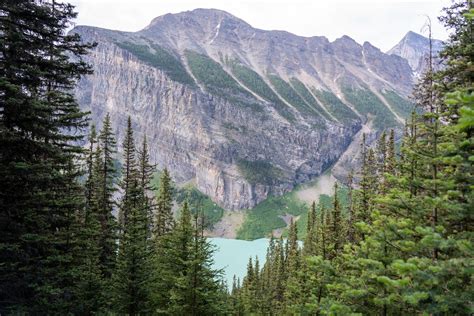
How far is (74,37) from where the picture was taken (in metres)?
19.5

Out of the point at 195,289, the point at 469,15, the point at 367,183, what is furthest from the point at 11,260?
the point at 367,183

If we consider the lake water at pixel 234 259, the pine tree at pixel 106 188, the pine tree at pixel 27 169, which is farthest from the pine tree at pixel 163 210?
the lake water at pixel 234 259

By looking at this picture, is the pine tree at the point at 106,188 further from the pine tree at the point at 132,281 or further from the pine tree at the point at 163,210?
the pine tree at the point at 132,281

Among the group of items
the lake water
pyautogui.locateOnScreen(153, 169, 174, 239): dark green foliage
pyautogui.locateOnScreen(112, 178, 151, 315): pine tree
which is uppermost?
pyautogui.locateOnScreen(153, 169, 174, 239): dark green foliage

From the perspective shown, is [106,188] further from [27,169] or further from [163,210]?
[27,169]

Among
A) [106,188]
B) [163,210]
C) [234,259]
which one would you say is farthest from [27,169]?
[234,259]

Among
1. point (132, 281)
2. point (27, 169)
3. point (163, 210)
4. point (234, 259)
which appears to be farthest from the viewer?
point (234, 259)

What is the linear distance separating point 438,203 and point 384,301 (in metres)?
2.85

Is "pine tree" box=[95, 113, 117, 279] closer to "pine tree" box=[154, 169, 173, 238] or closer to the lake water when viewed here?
"pine tree" box=[154, 169, 173, 238]

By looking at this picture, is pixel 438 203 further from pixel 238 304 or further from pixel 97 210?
pixel 97 210

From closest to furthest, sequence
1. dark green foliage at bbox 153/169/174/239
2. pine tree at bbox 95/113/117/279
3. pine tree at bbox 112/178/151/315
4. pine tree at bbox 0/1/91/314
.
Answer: pine tree at bbox 0/1/91/314, pine tree at bbox 112/178/151/315, pine tree at bbox 95/113/117/279, dark green foliage at bbox 153/169/174/239

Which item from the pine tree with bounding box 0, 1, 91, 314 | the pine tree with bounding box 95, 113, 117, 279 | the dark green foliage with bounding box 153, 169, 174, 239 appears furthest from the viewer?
the dark green foliage with bounding box 153, 169, 174, 239

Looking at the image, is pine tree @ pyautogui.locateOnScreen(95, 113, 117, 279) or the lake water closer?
pine tree @ pyautogui.locateOnScreen(95, 113, 117, 279)

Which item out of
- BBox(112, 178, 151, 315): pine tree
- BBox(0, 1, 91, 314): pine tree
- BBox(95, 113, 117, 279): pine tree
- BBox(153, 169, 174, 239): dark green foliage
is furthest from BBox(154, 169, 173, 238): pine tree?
BBox(0, 1, 91, 314): pine tree
